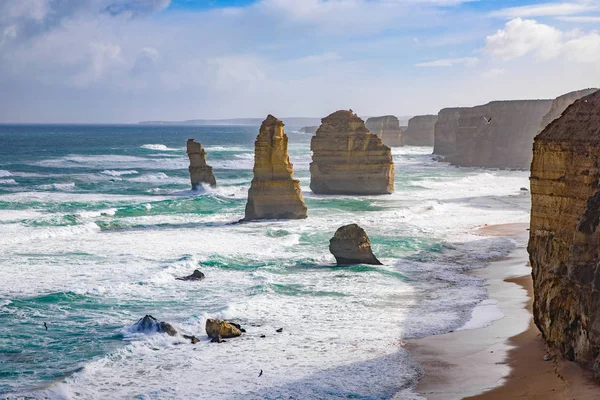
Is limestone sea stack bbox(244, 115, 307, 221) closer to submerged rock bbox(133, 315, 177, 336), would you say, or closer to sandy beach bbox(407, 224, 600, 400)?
sandy beach bbox(407, 224, 600, 400)

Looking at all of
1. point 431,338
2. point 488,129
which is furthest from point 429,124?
point 431,338

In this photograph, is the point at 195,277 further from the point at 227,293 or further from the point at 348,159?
the point at 348,159

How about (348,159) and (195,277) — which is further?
(348,159)

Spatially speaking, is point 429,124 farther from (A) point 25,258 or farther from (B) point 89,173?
(A) point 25,258

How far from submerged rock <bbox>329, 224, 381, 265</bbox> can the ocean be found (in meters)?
0.60

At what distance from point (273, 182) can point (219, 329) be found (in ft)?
67.2

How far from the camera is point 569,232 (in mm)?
15664

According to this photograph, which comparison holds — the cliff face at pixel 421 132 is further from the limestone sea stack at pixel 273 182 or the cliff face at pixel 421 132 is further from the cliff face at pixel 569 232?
the cliff face at pixel 569 232

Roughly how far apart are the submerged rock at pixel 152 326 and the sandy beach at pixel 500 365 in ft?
18.9

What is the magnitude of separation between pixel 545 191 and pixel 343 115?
36.0 meters

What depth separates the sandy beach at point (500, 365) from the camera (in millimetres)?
14453

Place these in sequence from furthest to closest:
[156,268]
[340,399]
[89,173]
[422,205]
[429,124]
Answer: [429,124]
[89,173]
[422,205]
[156,268]
[340,399]

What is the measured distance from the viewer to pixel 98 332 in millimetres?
19141

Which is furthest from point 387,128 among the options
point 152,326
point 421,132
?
point 152,326
